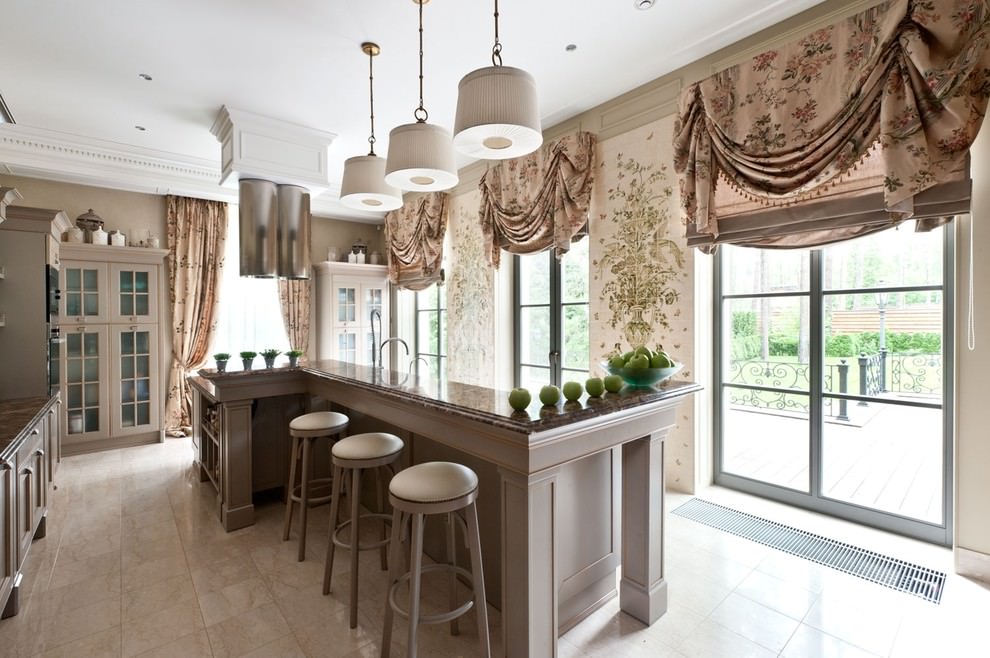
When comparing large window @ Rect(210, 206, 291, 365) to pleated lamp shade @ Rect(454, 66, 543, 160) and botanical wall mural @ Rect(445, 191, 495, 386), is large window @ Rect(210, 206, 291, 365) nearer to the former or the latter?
botanical wall mural @ Rect(445, 191, 495, 386)

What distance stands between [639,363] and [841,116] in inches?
68.7

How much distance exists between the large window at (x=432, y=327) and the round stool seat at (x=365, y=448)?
3523 mm

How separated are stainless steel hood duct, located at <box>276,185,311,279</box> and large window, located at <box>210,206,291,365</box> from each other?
1.88m

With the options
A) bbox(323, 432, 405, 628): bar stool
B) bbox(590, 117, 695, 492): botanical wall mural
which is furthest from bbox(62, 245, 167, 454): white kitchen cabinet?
bbox(590, 117, 695, 492): botanical wall mural

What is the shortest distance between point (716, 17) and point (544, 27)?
1033 mm

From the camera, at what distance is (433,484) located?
171 centimetres

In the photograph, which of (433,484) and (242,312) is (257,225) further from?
(433,484)

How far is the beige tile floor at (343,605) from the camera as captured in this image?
1872 millimetres

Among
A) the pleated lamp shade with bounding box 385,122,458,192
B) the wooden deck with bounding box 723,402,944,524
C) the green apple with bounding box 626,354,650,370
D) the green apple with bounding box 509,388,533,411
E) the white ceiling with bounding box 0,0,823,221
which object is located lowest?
the wooden deck with bounding box 723,402,944,524

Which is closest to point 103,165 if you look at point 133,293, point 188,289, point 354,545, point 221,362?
point 133,293

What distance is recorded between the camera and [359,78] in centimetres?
340

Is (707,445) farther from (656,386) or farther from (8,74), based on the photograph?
(8,74)

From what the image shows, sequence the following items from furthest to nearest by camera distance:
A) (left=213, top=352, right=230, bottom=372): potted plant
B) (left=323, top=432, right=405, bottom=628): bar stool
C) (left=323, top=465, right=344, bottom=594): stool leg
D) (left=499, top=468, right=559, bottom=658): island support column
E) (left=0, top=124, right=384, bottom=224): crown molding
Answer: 1. (left=0, top=124, right=384, bottom=224): crown molding
2. (left=213, top=352, right=230, bottom=372): potted plant
3. (left=323, top=465, right=344, bottom=594): stool leg
4. (left=323, top=432, right=405, bottom=628): bar stool
5. (left=499, top=468, right=559, bottom=658): island support column

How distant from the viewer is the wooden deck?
2.60m
